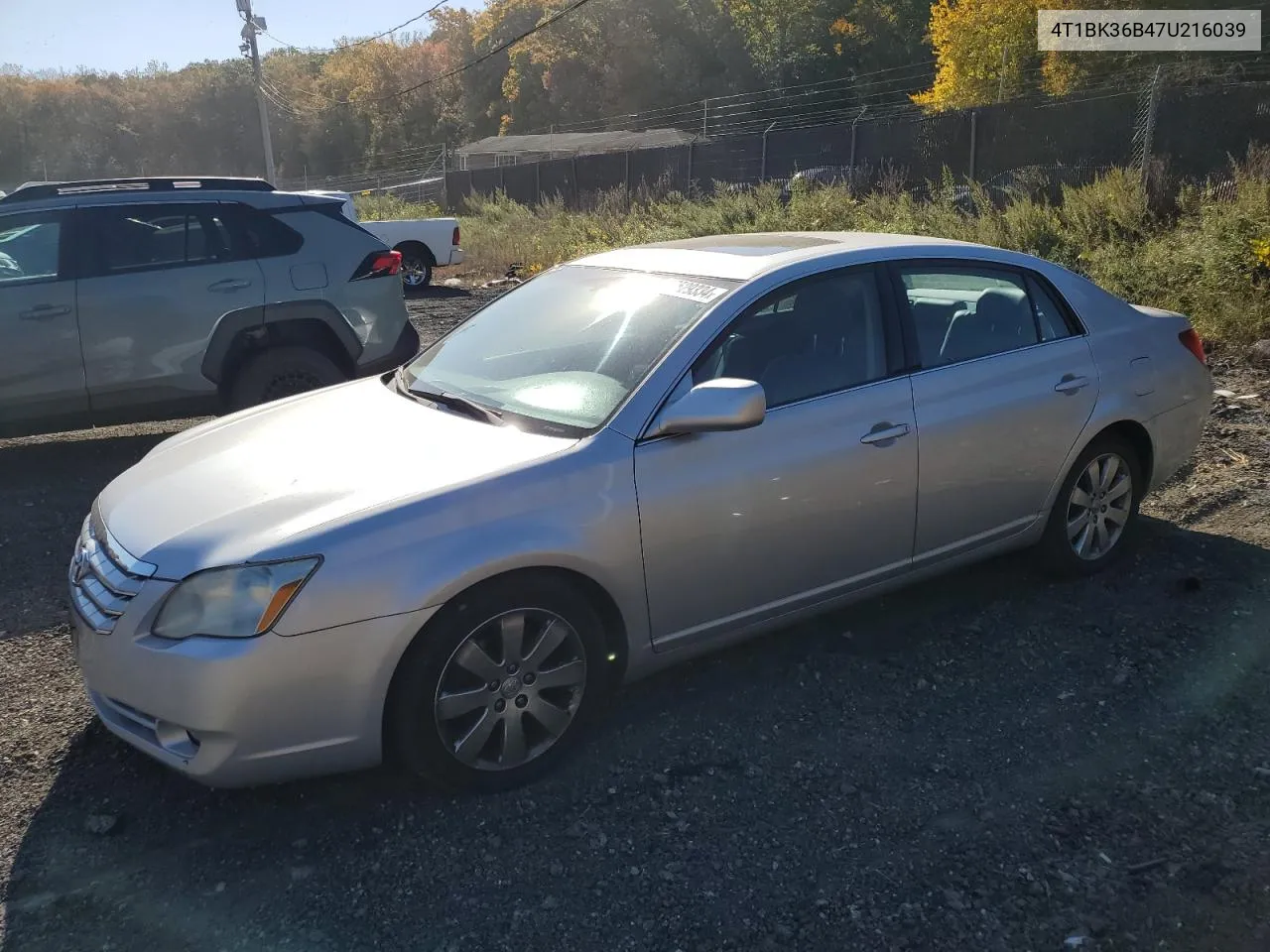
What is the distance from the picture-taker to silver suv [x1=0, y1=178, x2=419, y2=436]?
6391mm

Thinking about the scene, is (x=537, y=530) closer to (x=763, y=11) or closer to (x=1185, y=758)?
(x=1185, y=758)

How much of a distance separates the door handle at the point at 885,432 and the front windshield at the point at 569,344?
736 mm

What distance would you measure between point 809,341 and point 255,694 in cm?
226

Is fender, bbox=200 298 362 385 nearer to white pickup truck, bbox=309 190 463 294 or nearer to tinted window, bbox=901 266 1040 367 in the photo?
tinted window, bbox=901 266 1040 367

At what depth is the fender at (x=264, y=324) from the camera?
6.66m

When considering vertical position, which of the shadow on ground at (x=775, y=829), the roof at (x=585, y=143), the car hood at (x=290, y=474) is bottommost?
the shadow on ground at (x=775, y=829)

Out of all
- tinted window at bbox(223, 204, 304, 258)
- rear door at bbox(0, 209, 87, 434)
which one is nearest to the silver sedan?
rear door at bbox(0, 209, 87, 434)

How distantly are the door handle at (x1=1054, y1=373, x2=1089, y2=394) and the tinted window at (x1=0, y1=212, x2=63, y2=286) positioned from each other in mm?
5744

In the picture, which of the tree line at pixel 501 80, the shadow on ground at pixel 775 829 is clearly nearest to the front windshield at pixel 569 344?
the shadow on ground at pixel 775 829

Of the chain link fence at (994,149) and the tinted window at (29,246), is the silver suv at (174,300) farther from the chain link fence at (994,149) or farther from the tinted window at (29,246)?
the chain link fence at (994,149)

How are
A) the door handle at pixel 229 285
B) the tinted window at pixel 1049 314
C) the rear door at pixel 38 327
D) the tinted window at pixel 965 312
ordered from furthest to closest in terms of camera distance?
the door handle at pixel 229 285
the rear door at pixel 38 327
the tinted window at pixel 1049 314
the tinted window at pixel 965 312

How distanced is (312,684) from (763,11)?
6355 centimetres

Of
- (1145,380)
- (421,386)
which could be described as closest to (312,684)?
(421,386)

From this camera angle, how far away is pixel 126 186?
6.87 meters
